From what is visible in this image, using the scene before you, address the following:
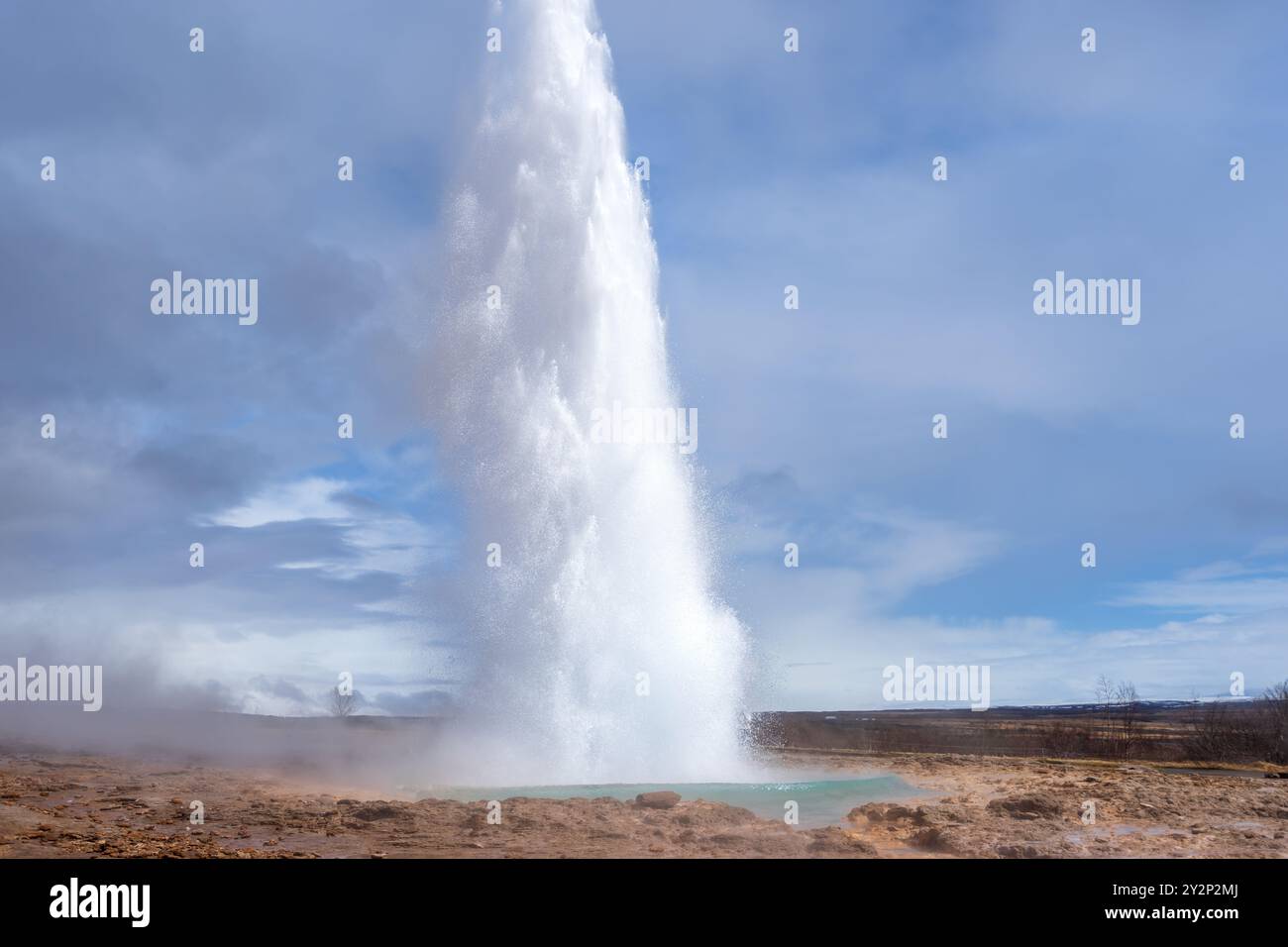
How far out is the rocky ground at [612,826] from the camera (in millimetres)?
17484

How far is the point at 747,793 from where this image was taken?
23016 millimetres

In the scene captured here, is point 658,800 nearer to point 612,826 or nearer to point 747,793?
point 612,826

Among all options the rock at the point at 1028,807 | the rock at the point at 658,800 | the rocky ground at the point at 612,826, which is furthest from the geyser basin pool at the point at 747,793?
the rock at the point at 1028,807

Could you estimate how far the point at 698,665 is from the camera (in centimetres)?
2745

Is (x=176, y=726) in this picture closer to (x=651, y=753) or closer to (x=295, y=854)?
(x=651, y=753)

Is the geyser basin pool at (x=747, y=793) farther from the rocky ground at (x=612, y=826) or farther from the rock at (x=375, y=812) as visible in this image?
the rock at (x=375, y=812)

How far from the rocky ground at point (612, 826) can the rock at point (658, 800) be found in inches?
1.5

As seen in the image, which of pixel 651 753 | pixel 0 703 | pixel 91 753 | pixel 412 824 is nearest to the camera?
pixel 412 824

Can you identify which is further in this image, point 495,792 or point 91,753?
point 91,753

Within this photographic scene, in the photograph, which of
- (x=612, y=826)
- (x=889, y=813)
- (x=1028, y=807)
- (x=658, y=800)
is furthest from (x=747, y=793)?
(x=1028, y=807)

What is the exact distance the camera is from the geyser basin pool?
21.7 m

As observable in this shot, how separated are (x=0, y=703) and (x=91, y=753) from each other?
19.5 metres

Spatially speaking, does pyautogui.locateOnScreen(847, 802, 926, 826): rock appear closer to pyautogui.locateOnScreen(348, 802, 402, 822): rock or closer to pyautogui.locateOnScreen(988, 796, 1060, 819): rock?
pyautogui.locateOnScreen(988, 796, 1060, 819): rock
